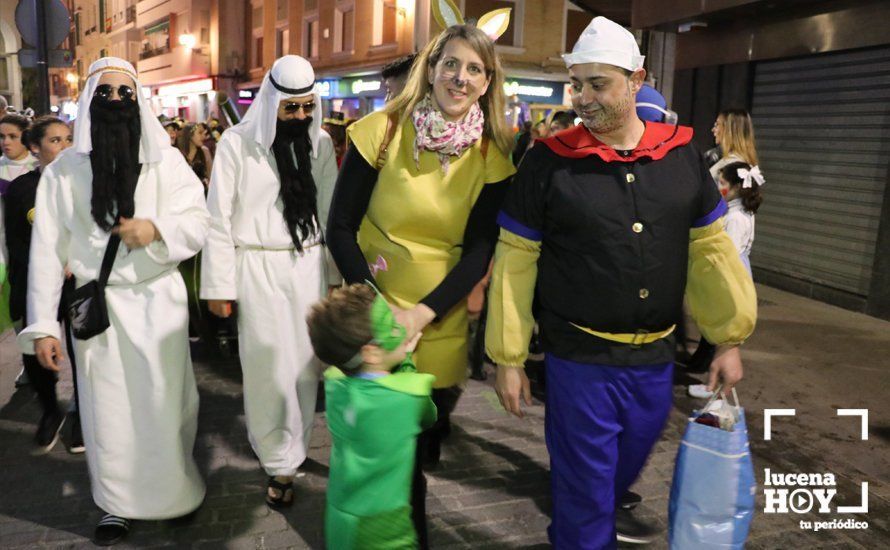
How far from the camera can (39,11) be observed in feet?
26.3

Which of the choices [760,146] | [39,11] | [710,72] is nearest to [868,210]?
[760,146]

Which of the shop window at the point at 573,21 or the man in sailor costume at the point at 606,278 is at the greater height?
the shop window at the point at 573,21

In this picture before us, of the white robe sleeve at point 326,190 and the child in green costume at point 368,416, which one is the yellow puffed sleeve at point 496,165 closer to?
the child in green costume at point 368,416

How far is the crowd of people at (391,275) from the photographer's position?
8.74ft

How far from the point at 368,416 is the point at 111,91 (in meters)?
1.89

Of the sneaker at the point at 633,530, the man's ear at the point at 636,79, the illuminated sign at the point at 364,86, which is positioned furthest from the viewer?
the illuminated sign at the point at 364,86

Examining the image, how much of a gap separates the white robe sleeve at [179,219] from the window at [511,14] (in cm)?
1847

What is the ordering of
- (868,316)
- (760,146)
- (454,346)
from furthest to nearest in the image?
1. (760,146)
2. (868,316)
3. (454,346)

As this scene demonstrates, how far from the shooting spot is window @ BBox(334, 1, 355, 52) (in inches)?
949

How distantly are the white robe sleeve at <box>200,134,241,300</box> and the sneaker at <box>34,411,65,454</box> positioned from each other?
67.6 inches

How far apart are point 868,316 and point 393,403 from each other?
308 inches

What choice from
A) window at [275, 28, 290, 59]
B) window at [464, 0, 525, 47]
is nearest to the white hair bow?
window at [464, 0, 525, 47]

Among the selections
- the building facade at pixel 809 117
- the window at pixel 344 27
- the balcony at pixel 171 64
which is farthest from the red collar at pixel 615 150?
the balcony at pixel 171 64

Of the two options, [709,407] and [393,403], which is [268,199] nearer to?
[393,403]
